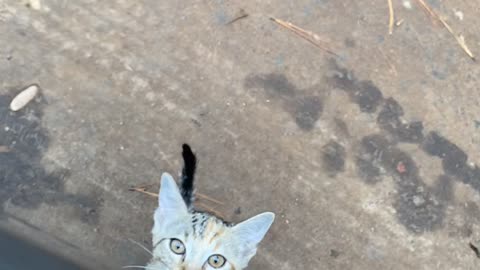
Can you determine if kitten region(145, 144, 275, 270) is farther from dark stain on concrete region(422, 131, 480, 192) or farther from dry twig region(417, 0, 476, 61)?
dry twig region(417, 0, 476, 61)

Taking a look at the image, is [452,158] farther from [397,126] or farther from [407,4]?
[407,4]

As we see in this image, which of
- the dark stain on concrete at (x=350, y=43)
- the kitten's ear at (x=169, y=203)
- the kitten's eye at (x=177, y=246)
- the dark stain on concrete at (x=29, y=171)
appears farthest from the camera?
the dark stain on concrete at (x=350, y=43)

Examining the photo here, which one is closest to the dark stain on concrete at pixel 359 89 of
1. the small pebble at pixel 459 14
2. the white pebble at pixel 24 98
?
the small pebble at pixel 459 14

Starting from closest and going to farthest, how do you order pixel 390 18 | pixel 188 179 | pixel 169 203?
pixel 169 203
pixel 188 179
pixel 390 18

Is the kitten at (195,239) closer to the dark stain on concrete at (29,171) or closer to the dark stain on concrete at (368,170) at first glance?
Result: the dark stain on concrete at (29,171)

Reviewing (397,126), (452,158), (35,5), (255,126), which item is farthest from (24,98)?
(452,158)

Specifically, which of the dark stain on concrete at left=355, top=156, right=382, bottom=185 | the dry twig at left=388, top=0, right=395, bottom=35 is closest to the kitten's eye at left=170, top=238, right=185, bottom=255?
the dark stain on concrete at left=355, top=156, right=382, bottom=185
